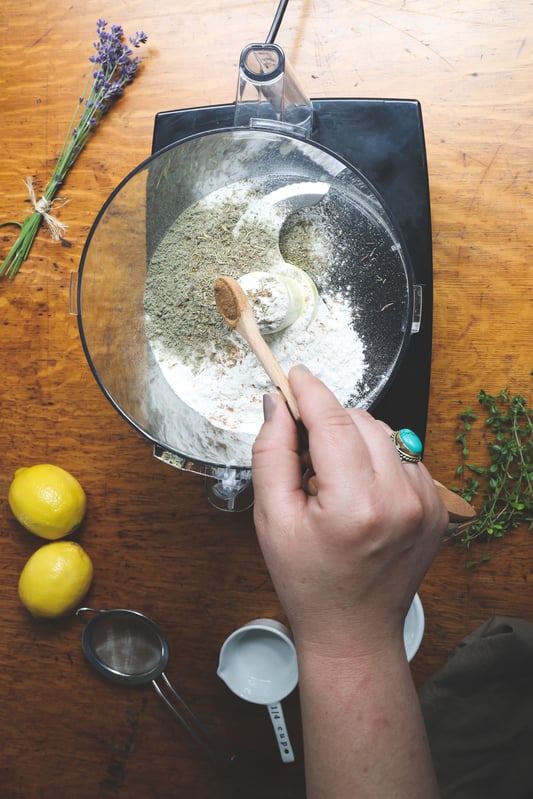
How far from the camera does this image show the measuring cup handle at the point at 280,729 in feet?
3.14

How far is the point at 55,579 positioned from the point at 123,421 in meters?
0.28

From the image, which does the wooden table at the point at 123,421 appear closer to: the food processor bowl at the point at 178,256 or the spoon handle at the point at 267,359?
the food processor bowl at the point at 178,256

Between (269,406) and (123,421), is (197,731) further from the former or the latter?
(269,406)

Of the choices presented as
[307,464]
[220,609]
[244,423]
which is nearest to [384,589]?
[307,464]

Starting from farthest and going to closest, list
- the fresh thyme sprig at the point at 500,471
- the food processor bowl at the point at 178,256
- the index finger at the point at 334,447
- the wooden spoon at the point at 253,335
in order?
the fresh thyme sprig at the point at 500,471
the food processor bowl at the point at 178,256
the wooden spoon at the point at 253,335
the index finger at the point at 334,447

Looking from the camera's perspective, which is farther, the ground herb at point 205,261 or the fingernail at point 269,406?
the ground herb at point 205,261

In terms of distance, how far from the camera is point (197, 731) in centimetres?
104

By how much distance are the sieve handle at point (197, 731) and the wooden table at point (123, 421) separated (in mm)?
19

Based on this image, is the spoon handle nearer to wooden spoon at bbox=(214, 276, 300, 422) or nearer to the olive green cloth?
wooden spoon at bbox=(214, 276, 300, 422)

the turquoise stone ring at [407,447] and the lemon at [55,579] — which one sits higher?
the turquoise stone ring at [407,447]

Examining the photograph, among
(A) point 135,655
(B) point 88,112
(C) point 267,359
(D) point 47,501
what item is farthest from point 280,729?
(B) point 88,112

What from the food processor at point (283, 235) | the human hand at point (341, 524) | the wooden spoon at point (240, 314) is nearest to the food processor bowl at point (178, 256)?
the food processor at point (283, 235)

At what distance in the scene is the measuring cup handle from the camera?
958 mm

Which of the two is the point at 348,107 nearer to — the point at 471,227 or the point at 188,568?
the point at 471,227
